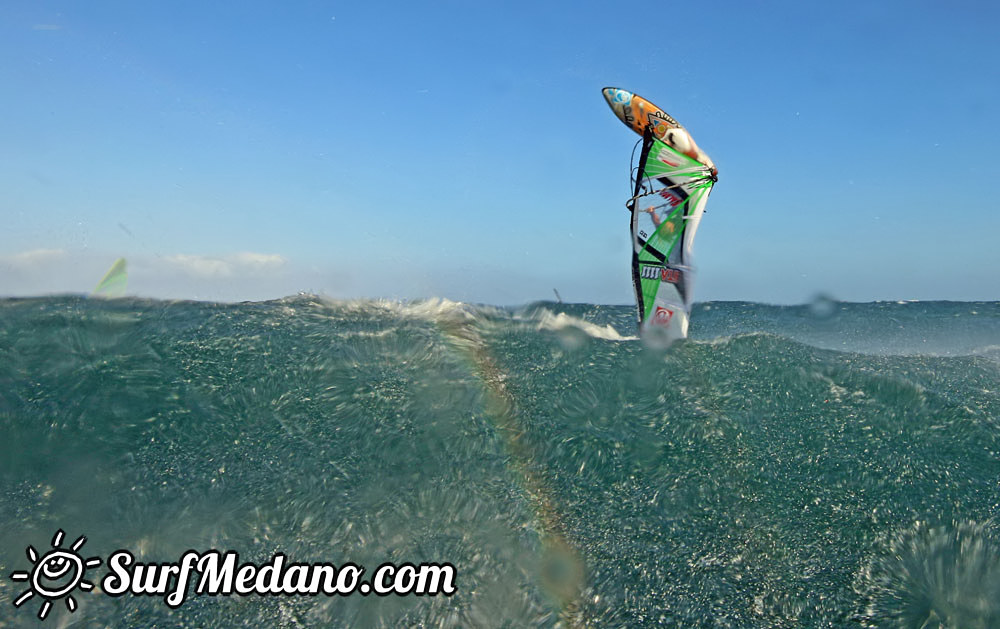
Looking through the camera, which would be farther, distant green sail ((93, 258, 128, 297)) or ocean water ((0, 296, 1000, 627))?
distant green sail ((93, 258, 128, 297))

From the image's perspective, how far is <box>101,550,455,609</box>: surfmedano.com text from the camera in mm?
4352

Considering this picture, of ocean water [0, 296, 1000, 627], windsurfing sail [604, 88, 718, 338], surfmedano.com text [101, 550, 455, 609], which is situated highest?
windsurfing sail [604, 88, 718, 338]

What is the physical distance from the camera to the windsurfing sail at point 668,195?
1112 cm

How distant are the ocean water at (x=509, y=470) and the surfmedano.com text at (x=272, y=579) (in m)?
0.08

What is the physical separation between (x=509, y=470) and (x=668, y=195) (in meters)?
7.26

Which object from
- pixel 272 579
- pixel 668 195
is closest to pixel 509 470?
pixel 272 579

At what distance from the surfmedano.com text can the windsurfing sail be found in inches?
298

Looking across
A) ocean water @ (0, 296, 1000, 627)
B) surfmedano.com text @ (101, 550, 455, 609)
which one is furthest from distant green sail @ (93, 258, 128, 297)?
surfmedano.com text @ (101, 550, 455, 609)

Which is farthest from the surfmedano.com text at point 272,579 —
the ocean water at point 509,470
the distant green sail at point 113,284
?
the distant green sail at point 113,284

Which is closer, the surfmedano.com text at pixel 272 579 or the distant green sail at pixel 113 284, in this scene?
the surfmedano.com text at pixel 272 579

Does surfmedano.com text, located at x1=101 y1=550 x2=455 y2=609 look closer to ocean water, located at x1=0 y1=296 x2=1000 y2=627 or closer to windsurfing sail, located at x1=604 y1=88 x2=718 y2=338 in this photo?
ocean water, located at x1=0 y1=296 x2=1000 y2=627

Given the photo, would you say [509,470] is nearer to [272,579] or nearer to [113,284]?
[272,579]

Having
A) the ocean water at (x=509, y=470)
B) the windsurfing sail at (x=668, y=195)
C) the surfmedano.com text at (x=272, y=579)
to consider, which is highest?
the windsurfing sail at (x=668, y=195)

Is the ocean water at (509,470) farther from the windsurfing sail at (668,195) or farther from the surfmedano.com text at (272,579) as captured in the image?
the windsurfing sail at (668,195)
